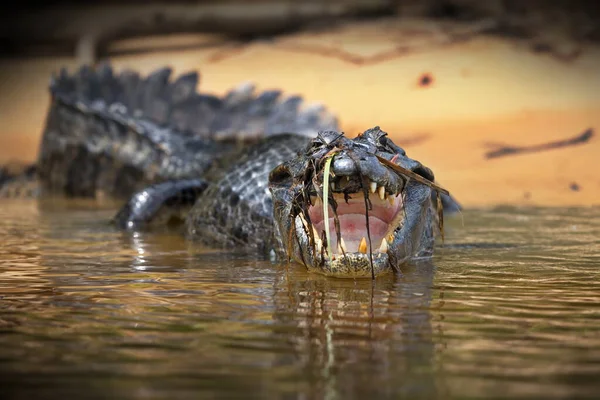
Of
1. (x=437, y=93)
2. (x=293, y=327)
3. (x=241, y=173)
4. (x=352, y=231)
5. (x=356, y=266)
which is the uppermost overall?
(x=437, y=93)

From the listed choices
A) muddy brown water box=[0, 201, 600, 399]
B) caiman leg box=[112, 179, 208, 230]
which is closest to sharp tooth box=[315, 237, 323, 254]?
muddy brown water box=[0, 201, 600, 399]

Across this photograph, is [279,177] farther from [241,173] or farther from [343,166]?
[241,173]

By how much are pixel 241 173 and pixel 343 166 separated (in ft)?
6.14

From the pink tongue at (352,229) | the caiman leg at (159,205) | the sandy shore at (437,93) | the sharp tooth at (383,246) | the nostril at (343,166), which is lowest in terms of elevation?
the sharp tooth at (383,246)

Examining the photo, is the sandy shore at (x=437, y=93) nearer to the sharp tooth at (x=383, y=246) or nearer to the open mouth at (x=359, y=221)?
the open mouth at (x=359, y=221)

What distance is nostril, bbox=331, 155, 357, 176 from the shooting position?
276 cm

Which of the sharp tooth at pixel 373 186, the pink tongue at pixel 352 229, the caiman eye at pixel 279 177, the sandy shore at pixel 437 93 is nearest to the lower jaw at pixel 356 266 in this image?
the pink tongue at pixel 352 229

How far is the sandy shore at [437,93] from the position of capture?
7445mm

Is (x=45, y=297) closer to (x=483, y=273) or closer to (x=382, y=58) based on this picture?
(x=483, y=273)

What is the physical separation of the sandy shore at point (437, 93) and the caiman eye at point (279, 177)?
10.4 ft

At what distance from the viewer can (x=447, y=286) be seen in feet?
9.09

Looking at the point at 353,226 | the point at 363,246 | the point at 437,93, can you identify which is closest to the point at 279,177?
the point at 353,226

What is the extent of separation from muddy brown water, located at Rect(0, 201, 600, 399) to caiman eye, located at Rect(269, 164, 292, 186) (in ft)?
1.14

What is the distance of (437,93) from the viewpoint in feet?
30.1
